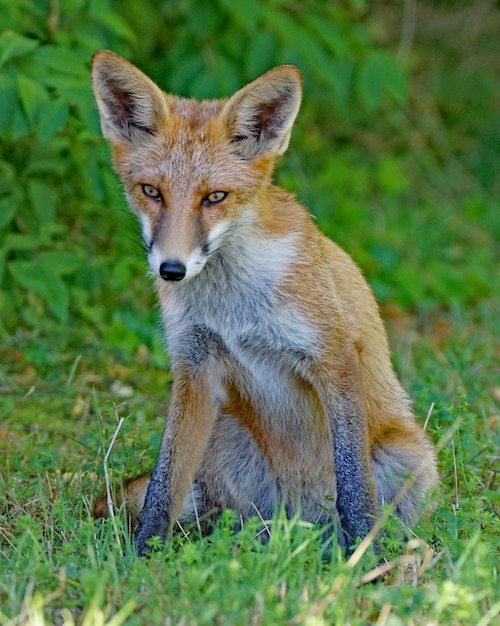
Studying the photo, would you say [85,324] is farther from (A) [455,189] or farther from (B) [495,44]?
(B) [495,44]

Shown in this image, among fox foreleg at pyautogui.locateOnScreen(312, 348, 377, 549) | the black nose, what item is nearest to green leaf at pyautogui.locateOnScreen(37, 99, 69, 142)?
the black nose

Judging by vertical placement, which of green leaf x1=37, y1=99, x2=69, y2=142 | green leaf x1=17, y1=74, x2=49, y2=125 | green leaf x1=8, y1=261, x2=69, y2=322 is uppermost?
green leaf x1=17, y1=74, x2=49, y2=125

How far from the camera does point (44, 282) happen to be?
5984 millimetres

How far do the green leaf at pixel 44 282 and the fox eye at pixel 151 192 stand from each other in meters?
1.97

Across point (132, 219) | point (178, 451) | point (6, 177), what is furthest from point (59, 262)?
point (178, 451)

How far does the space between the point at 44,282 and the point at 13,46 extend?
56.5 inches

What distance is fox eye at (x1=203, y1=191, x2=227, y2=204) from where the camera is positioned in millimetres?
4026

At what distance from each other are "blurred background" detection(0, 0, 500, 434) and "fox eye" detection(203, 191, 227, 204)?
2.67 ft

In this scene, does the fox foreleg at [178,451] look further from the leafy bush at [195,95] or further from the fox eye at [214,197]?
the leafy bush at [195,95]

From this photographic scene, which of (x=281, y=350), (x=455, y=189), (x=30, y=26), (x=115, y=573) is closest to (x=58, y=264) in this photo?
(x=30, y=26)

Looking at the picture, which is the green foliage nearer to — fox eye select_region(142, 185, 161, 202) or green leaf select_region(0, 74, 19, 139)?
green leaf select_region(0, 74, 19, 139)

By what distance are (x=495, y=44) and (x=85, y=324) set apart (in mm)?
6842

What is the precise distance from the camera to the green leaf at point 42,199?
20.0ft

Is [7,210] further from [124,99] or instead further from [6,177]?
[124,99]
